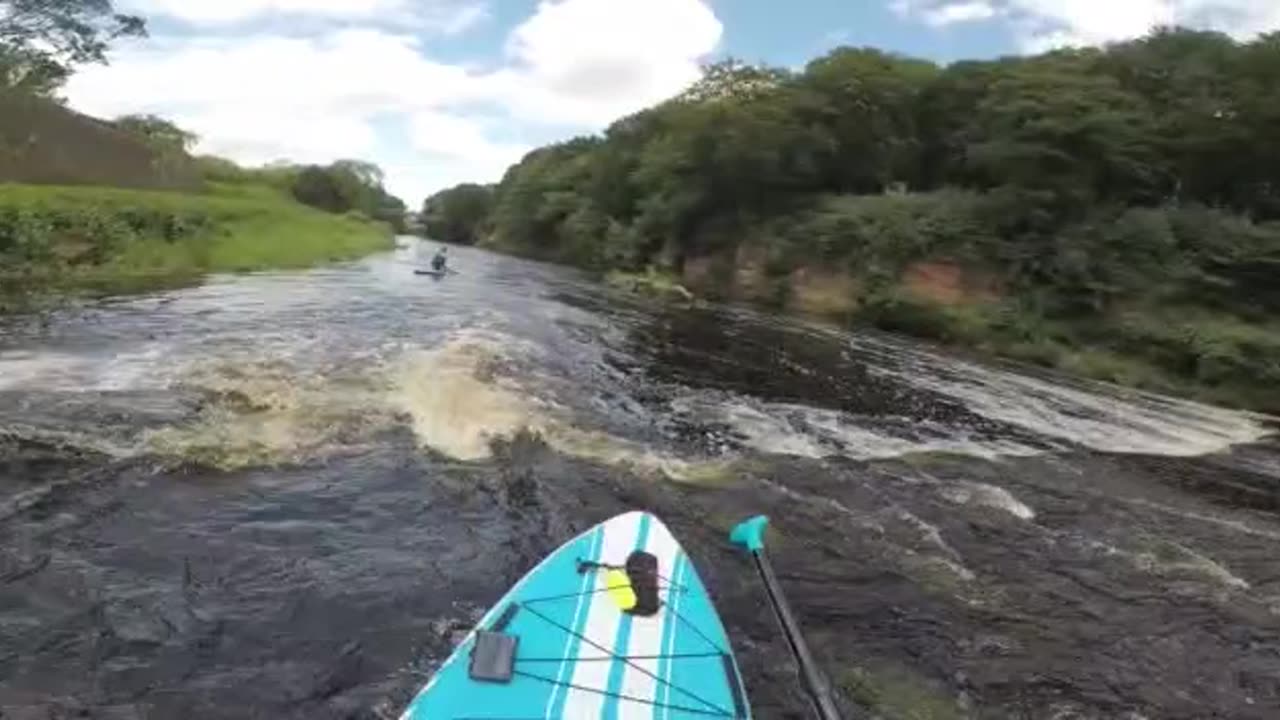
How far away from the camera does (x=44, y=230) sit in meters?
25.3

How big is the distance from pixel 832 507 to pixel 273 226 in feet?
125

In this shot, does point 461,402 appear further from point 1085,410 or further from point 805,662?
point 1085,410

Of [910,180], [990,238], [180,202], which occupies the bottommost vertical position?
[180,202]

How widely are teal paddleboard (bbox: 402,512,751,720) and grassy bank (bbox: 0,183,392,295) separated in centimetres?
1975

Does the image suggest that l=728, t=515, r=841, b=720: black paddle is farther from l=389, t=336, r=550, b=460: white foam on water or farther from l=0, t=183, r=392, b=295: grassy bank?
l=0, t=183, r=392, b=295: grassy bank

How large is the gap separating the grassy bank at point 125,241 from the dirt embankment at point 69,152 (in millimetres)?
4136

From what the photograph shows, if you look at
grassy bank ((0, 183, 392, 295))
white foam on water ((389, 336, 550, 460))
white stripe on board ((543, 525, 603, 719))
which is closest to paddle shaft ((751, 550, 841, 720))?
white stripe on board ((543, 525, 603, 719))

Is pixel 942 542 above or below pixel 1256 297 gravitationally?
below

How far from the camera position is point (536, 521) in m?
8.29

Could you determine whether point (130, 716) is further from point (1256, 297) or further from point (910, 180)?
point (910, 180)

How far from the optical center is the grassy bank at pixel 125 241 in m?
24.1

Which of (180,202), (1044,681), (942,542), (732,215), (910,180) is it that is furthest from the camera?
(732,215)

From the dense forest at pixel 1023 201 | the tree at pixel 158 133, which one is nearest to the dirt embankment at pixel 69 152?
the tree at pixel 158 133

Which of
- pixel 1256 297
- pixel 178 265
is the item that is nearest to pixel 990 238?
pixel 1256 297
